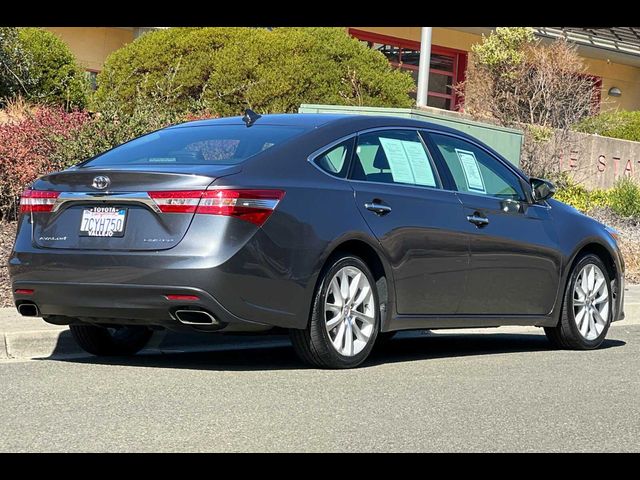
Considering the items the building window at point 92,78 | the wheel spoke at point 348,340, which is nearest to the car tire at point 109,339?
the wheel spoke at point 348,340

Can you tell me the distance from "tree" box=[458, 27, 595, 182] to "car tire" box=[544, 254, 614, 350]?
1276 cm

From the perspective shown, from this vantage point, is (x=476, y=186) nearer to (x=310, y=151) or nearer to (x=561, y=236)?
(x=561, y=236)

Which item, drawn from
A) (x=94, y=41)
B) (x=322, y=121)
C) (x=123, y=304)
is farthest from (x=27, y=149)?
(x=94, y=41)

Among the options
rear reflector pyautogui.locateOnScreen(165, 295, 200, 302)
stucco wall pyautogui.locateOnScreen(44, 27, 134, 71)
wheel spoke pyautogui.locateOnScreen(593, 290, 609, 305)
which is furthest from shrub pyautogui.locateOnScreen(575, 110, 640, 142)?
rear reflector pyautogui.locateOnScreen(165, 295, 200, 302)

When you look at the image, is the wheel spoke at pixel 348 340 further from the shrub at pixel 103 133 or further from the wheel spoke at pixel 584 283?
the shrub at pixel 103 133

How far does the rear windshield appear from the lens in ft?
25.2

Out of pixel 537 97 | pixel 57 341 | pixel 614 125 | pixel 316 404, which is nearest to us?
pixel 316 404

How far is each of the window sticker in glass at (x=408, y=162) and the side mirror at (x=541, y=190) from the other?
1.18 m

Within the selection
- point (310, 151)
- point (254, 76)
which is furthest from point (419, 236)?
point (254, 76)

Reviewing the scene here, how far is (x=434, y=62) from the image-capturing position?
3822cm

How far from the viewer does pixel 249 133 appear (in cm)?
803

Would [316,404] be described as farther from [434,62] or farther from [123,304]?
[434,62]

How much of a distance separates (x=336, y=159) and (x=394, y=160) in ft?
1.85

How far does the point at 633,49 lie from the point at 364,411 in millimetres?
37178
